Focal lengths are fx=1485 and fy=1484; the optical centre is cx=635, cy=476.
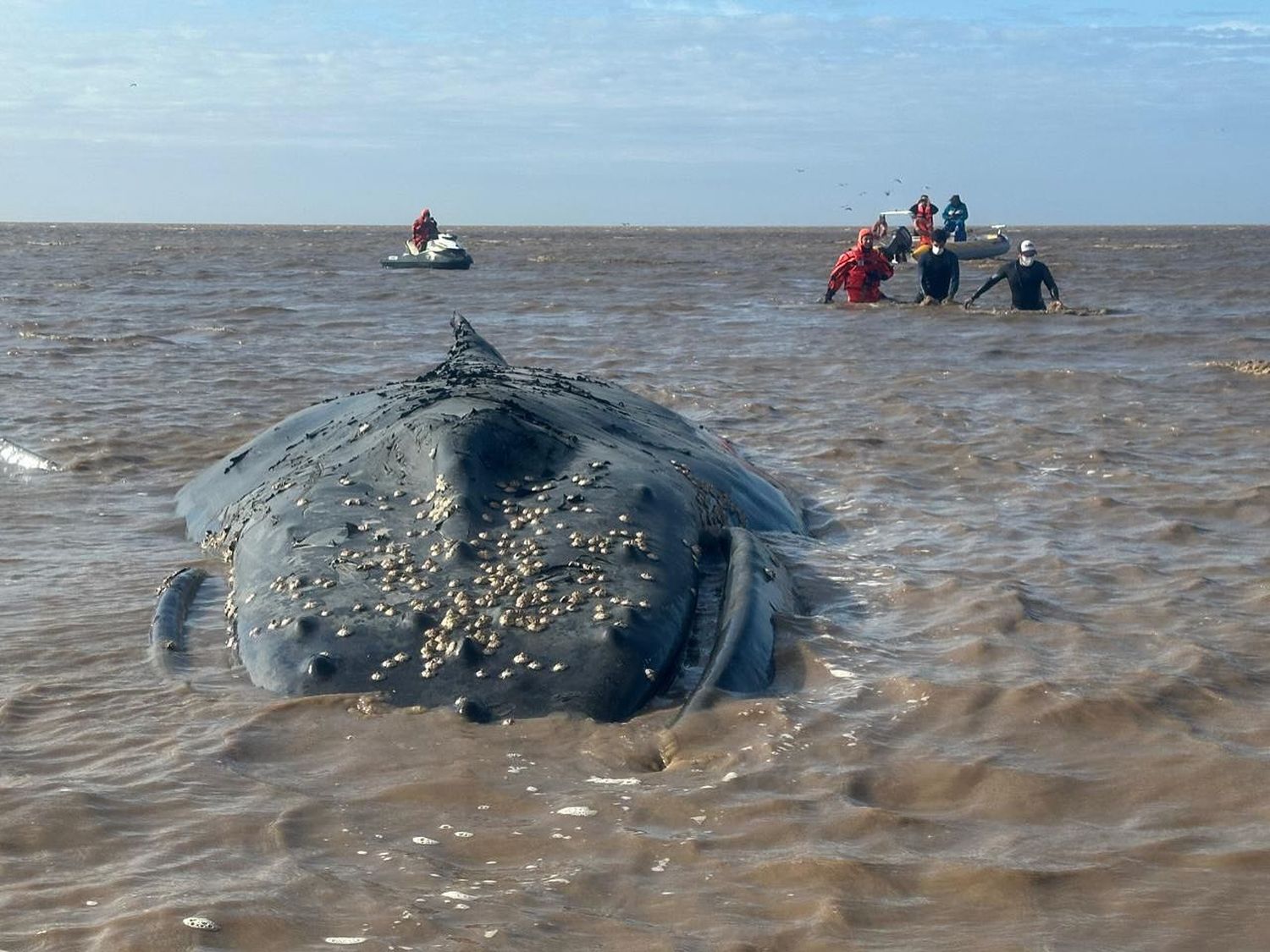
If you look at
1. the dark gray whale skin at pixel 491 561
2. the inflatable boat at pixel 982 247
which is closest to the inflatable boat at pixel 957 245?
the inflatable boat at pixel 982 247

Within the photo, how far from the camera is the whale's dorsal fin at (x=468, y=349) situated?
8820mm

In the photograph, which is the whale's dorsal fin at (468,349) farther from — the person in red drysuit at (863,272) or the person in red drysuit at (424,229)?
the person in red drysuit at (424,229)

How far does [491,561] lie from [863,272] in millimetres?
21776

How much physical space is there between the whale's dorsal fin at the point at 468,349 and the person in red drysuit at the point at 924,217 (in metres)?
25.8

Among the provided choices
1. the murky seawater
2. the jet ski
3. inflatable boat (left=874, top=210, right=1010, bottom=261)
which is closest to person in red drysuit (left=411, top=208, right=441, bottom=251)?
the jet ski

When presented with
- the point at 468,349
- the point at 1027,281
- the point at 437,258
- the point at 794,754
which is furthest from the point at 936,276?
the point at 794,754

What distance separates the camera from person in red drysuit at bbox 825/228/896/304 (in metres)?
26.3

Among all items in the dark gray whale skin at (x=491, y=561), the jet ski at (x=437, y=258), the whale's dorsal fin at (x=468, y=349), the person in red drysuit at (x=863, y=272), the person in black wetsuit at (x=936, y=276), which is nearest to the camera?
the dark gray whale skin at (x=491, y=561)

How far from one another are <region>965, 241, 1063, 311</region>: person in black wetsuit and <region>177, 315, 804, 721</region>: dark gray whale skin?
57.6 ft

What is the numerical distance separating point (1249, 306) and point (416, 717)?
82.2ft

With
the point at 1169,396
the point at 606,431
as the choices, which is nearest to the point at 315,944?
the point at 606,431

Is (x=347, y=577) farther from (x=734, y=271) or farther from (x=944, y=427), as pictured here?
(x=734, y=271)

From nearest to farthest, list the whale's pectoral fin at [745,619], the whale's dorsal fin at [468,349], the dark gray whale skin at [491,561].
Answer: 1. the dark gray whale skin at [491,561]
2. the whale's pectoral fin at [745,619]
3. the whale's dorsal fin at [468,349]

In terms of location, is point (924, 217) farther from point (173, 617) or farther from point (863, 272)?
point (173, 617)
